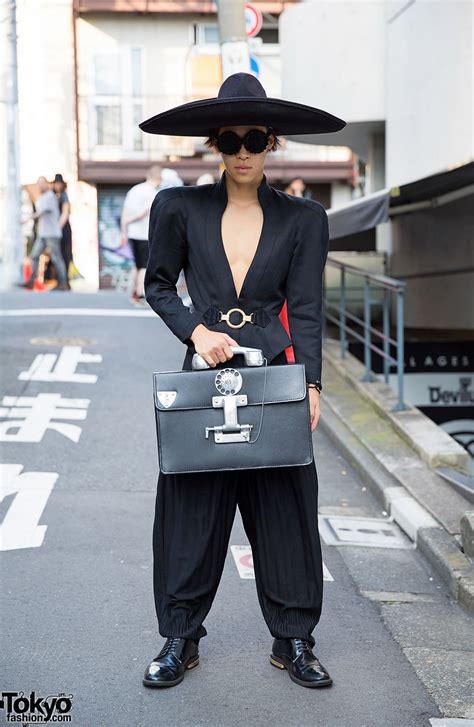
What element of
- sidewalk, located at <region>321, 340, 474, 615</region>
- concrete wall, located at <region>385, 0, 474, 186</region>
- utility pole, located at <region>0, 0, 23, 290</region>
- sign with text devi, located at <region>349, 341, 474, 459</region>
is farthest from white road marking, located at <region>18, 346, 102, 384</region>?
utility pole, located at <region>0, 0, 23, 290</region>

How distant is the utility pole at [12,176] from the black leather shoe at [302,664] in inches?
689

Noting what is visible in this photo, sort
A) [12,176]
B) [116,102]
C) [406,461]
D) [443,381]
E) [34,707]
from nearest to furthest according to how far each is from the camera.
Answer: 1. [34,707]
2. [406,461]
3. [443,381]
4. [12,176]
5. [116,102]

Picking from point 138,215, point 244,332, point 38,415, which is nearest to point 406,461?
point 38,415

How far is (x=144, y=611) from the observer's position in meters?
4.57

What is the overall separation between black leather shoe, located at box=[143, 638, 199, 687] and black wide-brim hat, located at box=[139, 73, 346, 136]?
1.84 metres

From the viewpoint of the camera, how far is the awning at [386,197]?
9.91 meters

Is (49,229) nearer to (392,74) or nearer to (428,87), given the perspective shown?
(392,74)

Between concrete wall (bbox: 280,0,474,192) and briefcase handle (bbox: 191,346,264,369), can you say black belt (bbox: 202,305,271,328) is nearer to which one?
briefcase handle (bbox: 191,346,264,369)

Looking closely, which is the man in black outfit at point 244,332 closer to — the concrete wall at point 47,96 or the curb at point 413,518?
the curb at point 413,518

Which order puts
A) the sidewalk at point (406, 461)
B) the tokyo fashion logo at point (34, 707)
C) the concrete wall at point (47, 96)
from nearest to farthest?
1. the tokyo fashion logo at point (34, 707)
2. the sidewalk at point (406, 461)
3. the concrete wall at point (47, 96)

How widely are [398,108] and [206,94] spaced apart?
16.6 meters

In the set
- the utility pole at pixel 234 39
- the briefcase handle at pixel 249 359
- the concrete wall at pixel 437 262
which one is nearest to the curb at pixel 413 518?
the briefcase handle at pixel 249 359

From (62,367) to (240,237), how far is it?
6793mm

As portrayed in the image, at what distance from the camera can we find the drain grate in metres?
5.98
